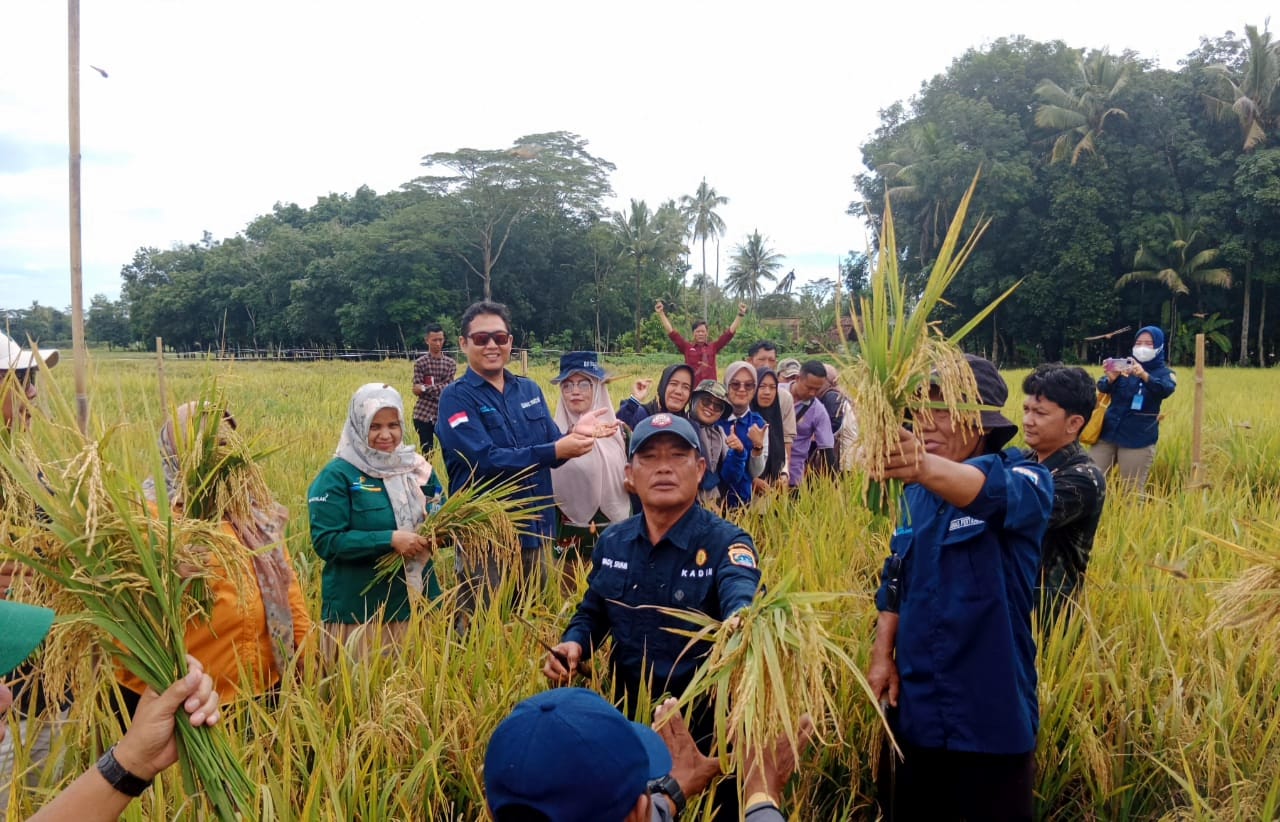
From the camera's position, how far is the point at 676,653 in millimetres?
2018

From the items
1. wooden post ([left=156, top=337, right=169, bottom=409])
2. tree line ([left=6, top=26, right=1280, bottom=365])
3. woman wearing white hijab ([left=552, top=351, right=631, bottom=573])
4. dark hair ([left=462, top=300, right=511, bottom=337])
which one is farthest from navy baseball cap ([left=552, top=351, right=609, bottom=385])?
tree line ([left=6, top=26, right=1280, bottom=365])

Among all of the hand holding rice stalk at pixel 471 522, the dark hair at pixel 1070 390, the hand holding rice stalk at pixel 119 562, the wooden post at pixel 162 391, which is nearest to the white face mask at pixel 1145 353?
the dark hair at pixel 1070 390

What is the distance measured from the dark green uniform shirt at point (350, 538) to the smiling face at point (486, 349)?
2.65ft

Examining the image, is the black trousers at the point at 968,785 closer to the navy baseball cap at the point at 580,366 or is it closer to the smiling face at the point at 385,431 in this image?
the smiling face at the point at 385,431

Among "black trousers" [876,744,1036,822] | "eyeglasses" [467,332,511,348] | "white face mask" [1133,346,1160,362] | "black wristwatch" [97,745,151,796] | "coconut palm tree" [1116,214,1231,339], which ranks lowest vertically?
"black trousers" [876,744,1036,822]

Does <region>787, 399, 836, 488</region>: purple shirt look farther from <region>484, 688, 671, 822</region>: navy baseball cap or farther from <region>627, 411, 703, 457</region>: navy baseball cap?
<region>484, 688, 671, 822</region>: navy baseball cap

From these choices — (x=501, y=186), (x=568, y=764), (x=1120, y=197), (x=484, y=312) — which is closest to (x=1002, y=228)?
(x=1120, y=197)

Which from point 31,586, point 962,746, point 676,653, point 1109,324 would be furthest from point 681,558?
point 1109,324

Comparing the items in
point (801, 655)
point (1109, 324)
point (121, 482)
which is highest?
point (1109, 324)

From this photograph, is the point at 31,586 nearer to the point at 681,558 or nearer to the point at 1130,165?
the point at 681,558

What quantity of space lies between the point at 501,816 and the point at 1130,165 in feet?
113

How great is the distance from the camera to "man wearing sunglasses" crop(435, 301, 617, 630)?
10.9ft

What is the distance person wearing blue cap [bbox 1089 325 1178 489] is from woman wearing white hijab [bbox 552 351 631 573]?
3.91m

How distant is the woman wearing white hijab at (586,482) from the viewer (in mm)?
3984
